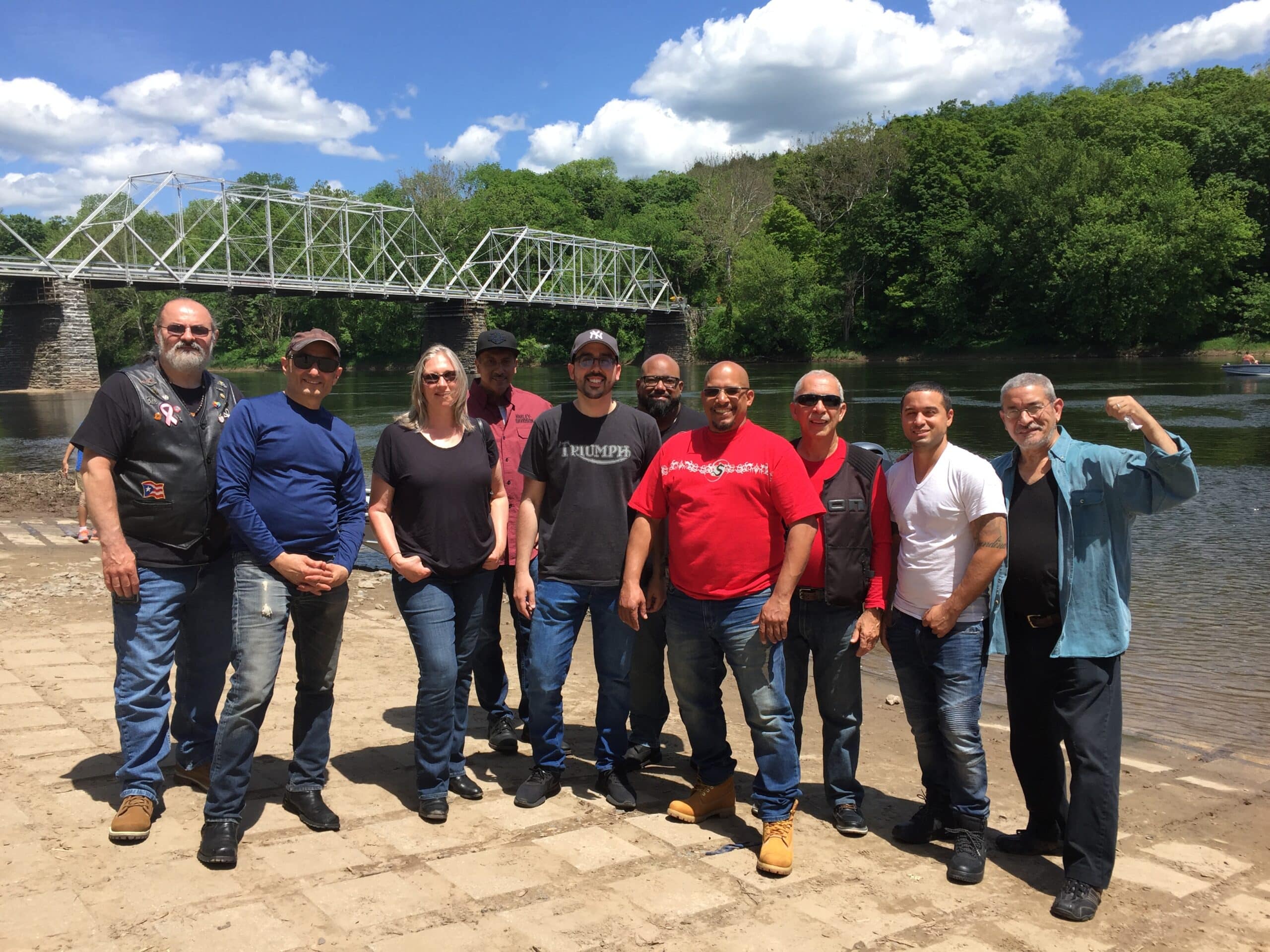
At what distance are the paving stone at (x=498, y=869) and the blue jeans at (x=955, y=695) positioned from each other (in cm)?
151

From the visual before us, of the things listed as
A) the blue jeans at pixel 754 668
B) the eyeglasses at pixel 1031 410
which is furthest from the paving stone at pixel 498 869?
the eyeglasses at pixel 1031 410

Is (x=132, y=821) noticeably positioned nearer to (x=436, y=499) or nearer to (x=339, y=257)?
(x=436, y=499)

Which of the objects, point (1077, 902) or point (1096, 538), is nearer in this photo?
point (1077, 902)

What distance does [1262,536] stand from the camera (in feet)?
41.9

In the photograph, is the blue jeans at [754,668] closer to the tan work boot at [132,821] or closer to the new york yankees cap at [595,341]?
the new york yankees cap at [595,341]

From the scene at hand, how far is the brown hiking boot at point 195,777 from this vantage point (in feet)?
13.7

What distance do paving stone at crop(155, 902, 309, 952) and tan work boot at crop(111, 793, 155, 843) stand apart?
2.10ft

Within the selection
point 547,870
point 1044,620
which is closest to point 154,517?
point 547,870

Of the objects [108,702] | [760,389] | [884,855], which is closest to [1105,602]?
[884,855]

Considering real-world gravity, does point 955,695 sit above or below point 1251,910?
above

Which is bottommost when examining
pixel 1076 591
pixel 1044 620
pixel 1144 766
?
pixel 1144 766

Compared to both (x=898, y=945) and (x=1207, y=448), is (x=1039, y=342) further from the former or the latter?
(x=898, y=945)

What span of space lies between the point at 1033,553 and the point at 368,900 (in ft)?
8.61

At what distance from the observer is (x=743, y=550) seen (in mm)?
3854
